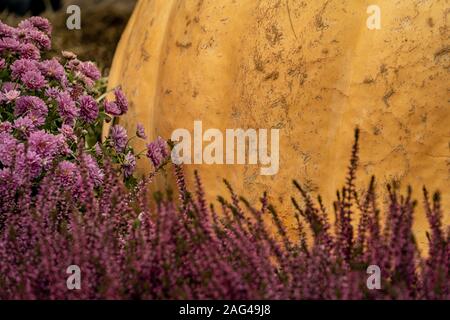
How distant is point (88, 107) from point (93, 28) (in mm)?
2242

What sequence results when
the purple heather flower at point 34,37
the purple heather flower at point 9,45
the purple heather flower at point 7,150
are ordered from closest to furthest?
the purple heather flower at point 7,150 < the purple heather flower at point 9,45 < the purple heather flower at point 34,37

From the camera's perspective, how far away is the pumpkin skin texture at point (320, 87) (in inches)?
131

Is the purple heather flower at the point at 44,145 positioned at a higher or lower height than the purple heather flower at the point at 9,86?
lower

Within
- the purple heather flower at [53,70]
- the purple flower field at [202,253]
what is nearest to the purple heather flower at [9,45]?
the purple heather flower at [53,70]

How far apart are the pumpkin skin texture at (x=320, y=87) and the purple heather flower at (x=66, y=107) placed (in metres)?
0.38

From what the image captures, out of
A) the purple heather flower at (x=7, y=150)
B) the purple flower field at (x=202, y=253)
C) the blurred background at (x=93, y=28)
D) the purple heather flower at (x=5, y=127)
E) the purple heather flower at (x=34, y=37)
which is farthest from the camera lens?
the blurred background at (x=93, y=28)

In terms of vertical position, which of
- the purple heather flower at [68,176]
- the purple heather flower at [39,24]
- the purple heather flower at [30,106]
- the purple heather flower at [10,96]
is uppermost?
the purple heather flower at [39,24]

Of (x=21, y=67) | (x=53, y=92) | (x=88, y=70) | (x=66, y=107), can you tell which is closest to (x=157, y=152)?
(x=66, y=107)

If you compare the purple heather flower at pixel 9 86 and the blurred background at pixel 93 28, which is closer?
the purple heather flower at pixel 9 86

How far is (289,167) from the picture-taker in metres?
3.46

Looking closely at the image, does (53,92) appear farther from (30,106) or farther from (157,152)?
(157,152)

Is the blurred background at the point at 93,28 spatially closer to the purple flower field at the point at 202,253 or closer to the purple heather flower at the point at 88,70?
the purple heather flower at the point at 88,70
